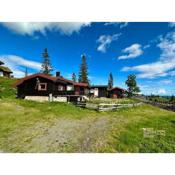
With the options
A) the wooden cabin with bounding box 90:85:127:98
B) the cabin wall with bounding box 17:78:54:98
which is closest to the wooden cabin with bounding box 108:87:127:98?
the wooden cabin with bounding box 90:85:127:98

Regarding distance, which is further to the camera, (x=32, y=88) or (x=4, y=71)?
(x=4, y=71)

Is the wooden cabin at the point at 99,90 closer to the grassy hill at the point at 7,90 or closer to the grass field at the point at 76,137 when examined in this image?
the grassy hill at the point at 7,90

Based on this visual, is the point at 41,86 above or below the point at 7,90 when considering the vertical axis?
above

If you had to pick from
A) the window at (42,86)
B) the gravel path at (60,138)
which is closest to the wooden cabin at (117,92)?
the window at (42,86)

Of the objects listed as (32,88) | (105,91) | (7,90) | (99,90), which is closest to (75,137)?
(32,88)

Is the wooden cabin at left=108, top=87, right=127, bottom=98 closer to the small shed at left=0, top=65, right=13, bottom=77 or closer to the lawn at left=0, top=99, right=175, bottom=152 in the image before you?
the small shed at left=0, top=65, right=13, bottom=77

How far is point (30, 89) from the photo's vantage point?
27.8m

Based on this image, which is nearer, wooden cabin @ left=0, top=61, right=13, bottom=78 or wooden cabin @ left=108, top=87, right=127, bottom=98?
wooden cabin @ left=108, top=87, right=127, bottom=98

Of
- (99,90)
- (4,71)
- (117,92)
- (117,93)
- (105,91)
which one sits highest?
(4,71)

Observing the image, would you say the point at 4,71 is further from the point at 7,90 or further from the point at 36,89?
the point at 36,89
